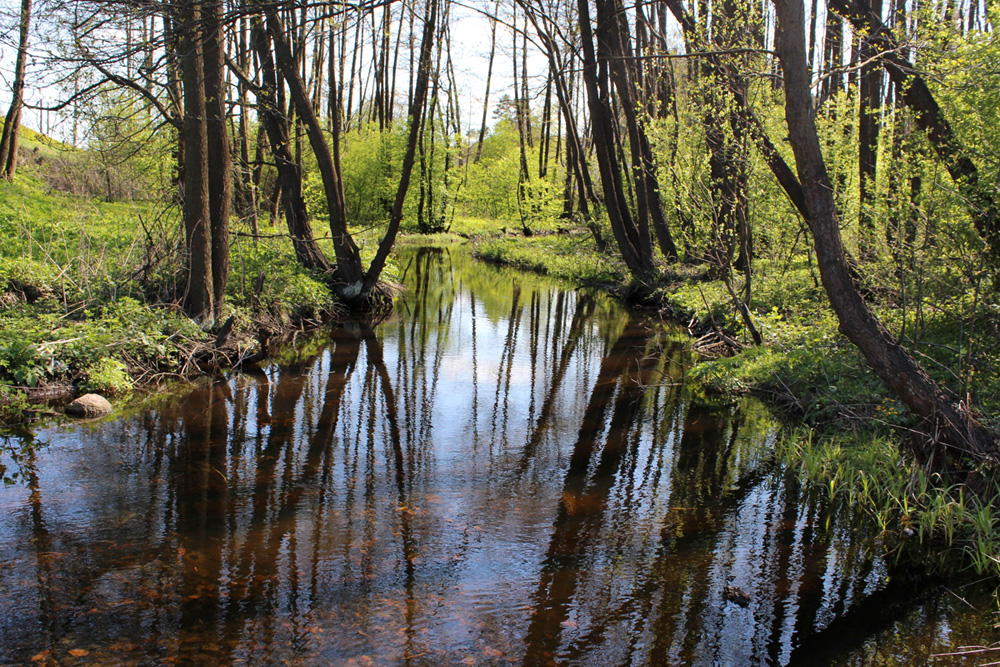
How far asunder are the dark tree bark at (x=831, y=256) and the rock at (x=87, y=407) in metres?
7.59

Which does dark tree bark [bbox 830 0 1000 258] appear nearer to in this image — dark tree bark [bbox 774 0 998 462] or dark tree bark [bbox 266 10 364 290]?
dark tree bark [bbox 774 0 998 462]

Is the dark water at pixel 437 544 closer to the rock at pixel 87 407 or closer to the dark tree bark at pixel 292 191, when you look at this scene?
the rock at pixel 87 407

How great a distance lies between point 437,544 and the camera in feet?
17.4

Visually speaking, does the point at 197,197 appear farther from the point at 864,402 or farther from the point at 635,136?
the point at 635,136

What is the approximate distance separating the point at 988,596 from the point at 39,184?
23411 millimetres

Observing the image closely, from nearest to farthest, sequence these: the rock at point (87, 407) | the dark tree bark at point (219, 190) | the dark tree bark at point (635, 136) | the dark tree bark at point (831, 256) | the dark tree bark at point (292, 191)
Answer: the dark tree bark at point (831, 256)
the rock at point (87, 407)
the dark tree bark at point (219, 190)
the dark tree bark at point (292, 191)
the dark tree bark at point (635, 136)

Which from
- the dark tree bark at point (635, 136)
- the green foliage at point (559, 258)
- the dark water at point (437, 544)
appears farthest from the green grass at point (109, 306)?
the green foliage at point (559, 258)

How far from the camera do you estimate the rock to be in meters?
7.82

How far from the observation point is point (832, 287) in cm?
613

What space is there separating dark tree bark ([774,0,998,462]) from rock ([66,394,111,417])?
7.59 meters

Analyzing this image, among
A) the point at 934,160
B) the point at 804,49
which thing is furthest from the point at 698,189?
the point at 804,49

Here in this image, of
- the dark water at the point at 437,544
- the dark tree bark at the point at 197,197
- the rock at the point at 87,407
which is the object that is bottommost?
the dark water at the point at 437,544

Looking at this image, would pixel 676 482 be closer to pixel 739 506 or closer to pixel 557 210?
pixel 739 506

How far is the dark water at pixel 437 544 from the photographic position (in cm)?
413
